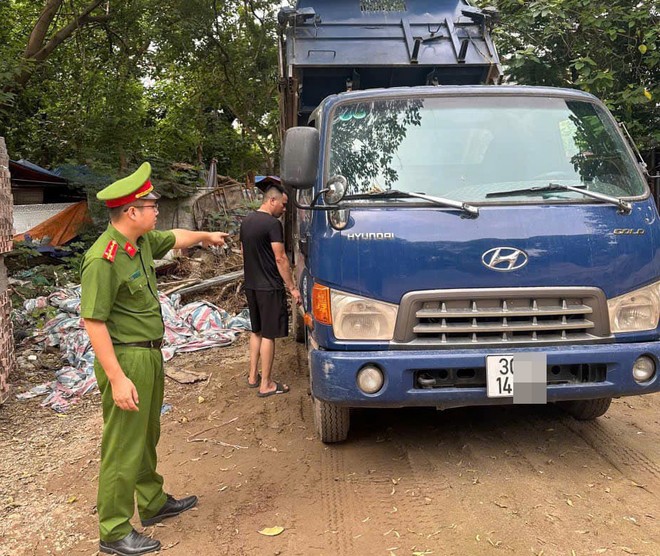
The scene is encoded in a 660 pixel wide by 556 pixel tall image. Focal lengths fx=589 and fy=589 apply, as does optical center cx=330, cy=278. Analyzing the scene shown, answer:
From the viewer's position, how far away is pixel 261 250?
5.12 m

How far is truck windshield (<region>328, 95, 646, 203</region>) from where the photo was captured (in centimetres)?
343

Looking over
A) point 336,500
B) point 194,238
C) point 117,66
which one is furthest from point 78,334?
point 117,66

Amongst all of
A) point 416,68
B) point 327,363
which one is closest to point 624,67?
point 416,68

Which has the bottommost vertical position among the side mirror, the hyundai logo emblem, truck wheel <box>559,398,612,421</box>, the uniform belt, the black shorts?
truck wheel <box>559,398,612,421</box>

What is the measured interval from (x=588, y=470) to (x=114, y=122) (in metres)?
11.0

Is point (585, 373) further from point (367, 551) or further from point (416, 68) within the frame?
point (416, 68)

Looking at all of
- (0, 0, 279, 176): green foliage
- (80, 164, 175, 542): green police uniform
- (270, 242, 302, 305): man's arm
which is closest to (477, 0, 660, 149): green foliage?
(270, 242, 302, 305): man's arm

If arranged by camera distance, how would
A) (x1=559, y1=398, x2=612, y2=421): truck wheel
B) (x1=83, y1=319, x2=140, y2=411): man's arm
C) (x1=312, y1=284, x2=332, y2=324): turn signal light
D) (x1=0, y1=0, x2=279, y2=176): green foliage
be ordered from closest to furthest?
1. (x1=83, y1=319, x2=140, y2=411): man's arm
2. (x1=312, y1=284, x2=332, y2=324): turn signal light
3. (x1=559, y1=398, x2=612, y2=421): truck wheel
4. (x1=0, y1=0, x2=279, y2=176): green foliage

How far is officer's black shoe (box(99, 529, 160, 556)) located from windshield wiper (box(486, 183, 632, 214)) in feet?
8.34

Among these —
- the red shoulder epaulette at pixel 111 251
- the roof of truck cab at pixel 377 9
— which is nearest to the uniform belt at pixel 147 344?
the red shoulder epaulette at pixel 111 251

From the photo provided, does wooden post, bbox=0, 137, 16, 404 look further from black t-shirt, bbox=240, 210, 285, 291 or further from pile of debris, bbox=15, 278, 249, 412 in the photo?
black t-shirt, bbox=240, 210, 285, 291

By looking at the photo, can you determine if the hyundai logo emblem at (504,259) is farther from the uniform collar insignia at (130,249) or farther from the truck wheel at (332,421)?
the uniform collar insignia at (130,249)

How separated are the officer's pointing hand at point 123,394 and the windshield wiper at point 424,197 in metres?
1.54

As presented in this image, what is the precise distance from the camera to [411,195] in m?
3.29
